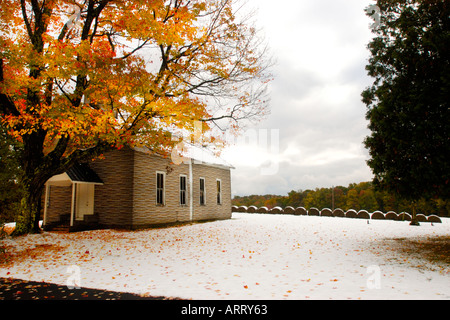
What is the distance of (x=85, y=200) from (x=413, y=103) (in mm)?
16116

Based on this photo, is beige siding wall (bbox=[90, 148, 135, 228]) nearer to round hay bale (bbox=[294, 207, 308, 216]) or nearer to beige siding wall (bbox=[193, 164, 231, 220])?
beige siding wall (bbox=[193, 164, 231, 220])

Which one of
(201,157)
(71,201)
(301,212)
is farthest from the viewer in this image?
(301,212)

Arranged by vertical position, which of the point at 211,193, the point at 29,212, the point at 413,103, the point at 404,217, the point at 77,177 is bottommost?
the point at 404,217

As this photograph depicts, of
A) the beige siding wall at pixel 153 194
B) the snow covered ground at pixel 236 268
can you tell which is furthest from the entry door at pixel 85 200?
the snow covered ground at pixel 236 268

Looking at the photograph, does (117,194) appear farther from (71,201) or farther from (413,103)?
→ (413,103)

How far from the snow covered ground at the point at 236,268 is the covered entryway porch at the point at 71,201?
12.0 feet

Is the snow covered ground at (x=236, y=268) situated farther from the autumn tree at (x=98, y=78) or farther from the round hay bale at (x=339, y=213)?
the round hay bale at (x=339, y=213)

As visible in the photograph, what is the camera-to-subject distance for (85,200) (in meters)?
17.0

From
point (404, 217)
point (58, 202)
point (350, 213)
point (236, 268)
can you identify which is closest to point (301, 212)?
point (350, 213)

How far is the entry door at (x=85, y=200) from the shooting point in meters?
16.8

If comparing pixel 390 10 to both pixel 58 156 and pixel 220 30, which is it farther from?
pixel 58 156

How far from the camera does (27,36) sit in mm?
13195

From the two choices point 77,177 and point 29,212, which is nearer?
point 29,212

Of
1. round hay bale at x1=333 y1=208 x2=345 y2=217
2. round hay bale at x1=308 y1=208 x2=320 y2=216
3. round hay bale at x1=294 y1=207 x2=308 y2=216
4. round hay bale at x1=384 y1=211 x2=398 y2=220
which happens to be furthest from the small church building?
round hay bale at x1=384 y1=211 x2=398 y2=220
